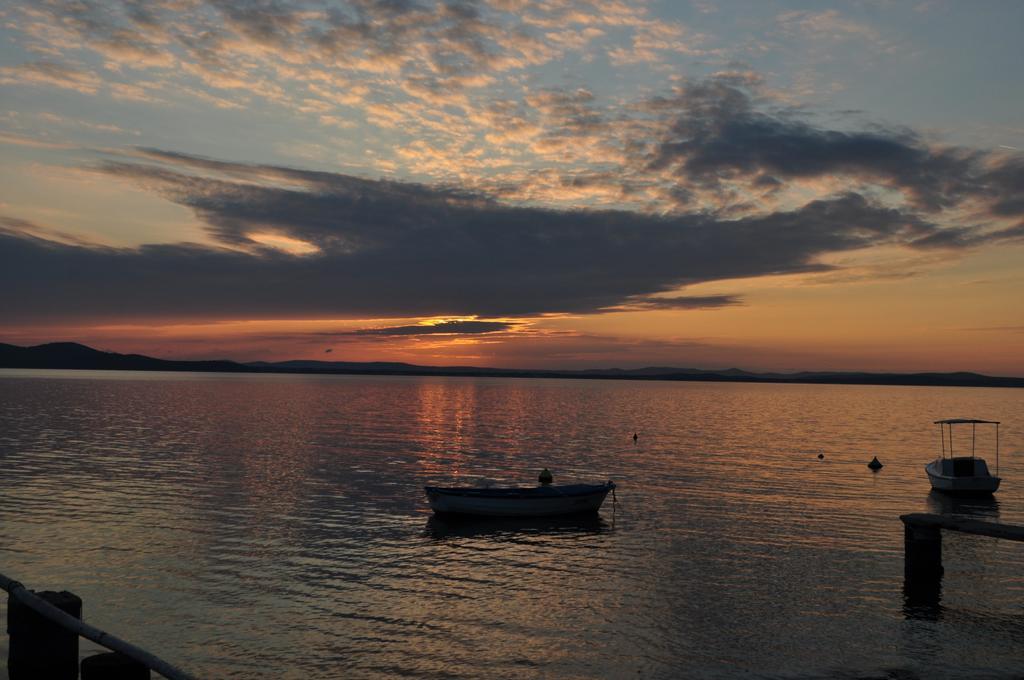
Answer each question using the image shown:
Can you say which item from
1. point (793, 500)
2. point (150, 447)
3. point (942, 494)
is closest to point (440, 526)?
point (793, 500)

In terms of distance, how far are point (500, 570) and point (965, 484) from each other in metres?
38.6

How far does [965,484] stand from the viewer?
51.6 meters

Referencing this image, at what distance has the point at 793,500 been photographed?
1885 inches

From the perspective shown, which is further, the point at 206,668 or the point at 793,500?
the point at 793,500

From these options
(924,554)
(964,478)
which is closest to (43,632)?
(924,554)

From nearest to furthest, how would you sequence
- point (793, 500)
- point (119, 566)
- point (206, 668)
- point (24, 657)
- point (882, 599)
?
point (24, 657) → point (206, 668) → point (882, 599) → point (119, 566) → point (793, 500)

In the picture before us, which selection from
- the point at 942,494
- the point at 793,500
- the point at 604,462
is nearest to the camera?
the point at 793,500

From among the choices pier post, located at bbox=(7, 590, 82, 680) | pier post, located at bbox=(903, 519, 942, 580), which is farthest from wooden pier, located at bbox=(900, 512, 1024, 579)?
pier post, located at bbox=(7, 590, 82, 680)

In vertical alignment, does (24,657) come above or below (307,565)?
above

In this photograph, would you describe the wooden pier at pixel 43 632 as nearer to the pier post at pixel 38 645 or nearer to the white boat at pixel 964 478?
the pier post at pixel 38 645

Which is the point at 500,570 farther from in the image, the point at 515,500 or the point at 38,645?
the point at 38,645

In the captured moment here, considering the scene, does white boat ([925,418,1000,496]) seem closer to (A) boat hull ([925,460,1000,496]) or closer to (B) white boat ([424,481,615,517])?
(A) boat hull ([925,460,1000,496])

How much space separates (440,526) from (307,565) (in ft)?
34.3

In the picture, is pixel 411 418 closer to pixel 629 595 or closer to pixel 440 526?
pixel 440 526
